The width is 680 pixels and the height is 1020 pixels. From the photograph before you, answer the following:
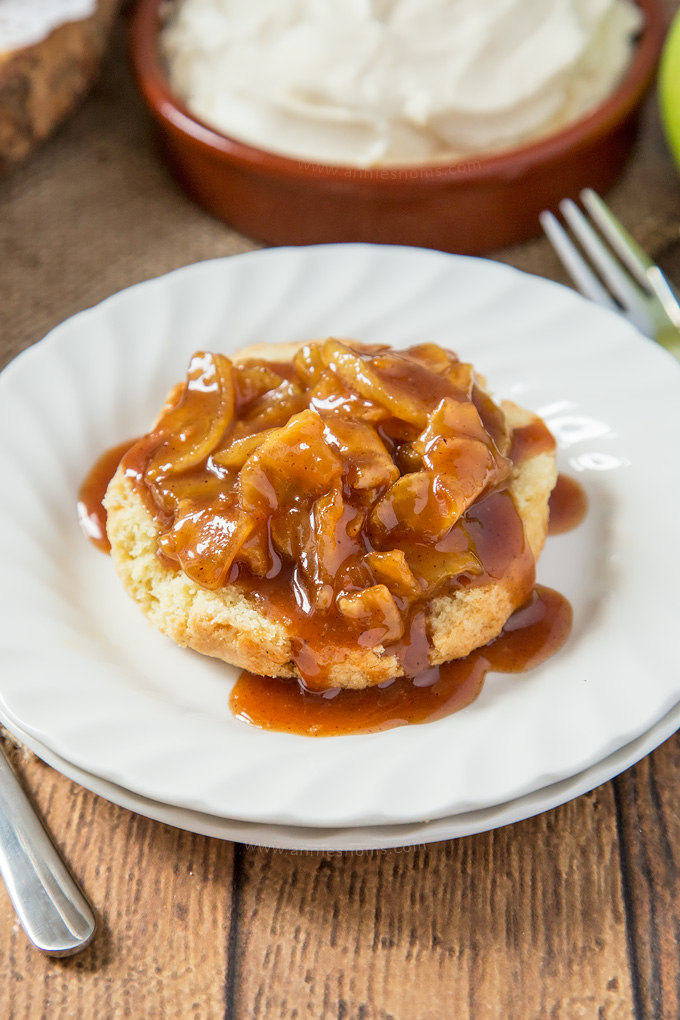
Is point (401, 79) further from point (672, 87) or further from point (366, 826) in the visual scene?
point (366, 826)

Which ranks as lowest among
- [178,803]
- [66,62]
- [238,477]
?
[178,803]

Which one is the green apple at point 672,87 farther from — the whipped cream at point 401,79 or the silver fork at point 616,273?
the silver fork at point 616,273

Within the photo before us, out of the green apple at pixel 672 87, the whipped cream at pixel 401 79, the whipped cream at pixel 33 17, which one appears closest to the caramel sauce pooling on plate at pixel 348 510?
the whipped cream at pixel 401 79

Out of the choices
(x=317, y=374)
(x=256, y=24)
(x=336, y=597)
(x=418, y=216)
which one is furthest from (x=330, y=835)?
(x=256, y=24)

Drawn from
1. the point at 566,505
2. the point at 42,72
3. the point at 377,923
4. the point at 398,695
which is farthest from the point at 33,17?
the point at 377,923

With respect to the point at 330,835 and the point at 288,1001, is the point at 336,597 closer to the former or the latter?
the point at 330,835
